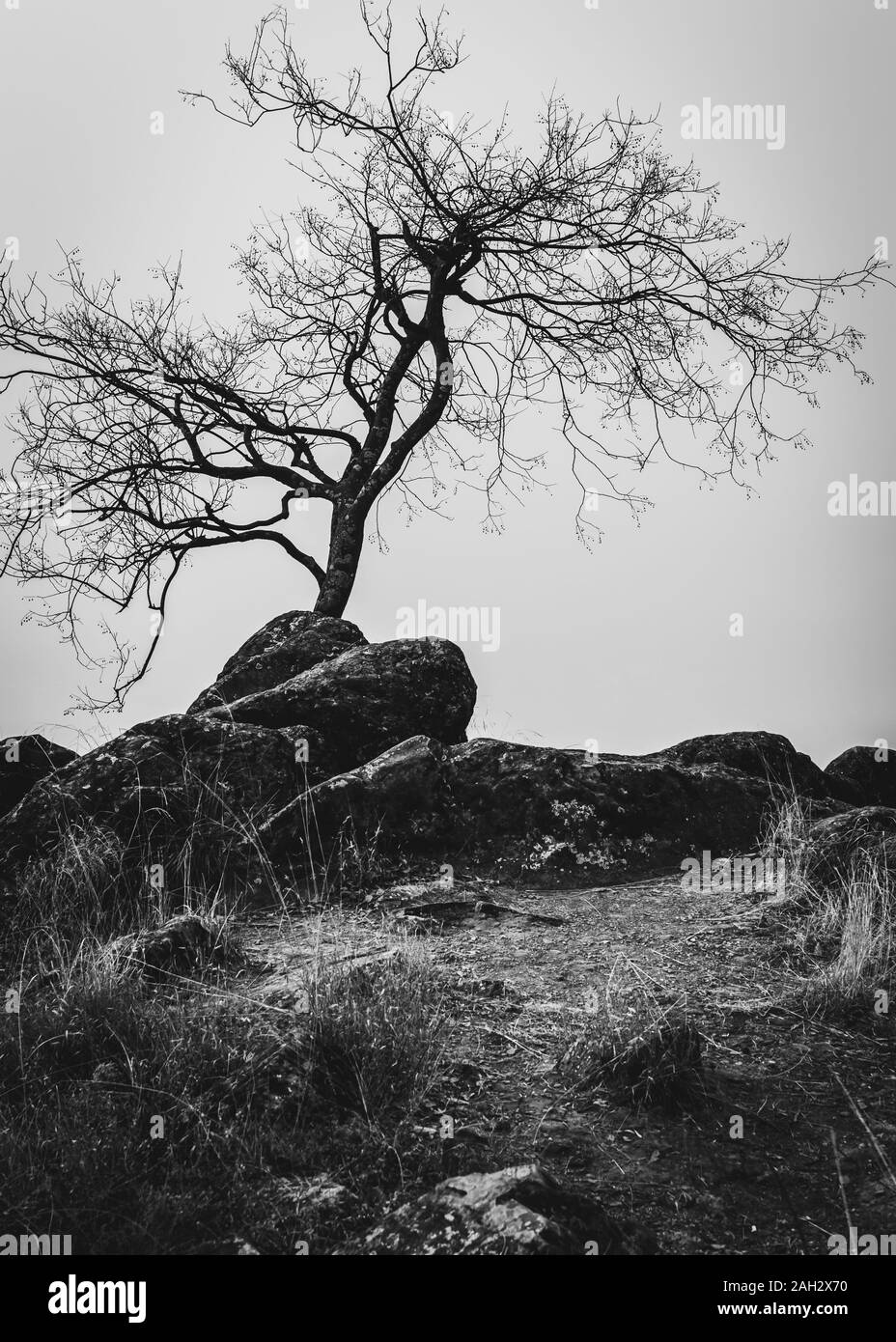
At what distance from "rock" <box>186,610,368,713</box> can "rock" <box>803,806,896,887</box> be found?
470cm

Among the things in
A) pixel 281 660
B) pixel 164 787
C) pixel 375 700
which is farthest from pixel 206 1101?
pixel 281 660

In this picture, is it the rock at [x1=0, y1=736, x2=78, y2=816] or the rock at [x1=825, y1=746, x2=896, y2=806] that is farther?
the rock at [x1=825, y1=746, x2=896, y2=806]

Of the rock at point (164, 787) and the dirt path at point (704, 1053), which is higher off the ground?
the rock at point (164, 787)

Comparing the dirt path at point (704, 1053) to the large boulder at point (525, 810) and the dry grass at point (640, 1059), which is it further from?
the large boulder at point (525, 810)

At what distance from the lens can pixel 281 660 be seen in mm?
9695

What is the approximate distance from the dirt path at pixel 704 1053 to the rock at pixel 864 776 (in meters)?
3.69

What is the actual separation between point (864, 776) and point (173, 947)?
24.7 feet

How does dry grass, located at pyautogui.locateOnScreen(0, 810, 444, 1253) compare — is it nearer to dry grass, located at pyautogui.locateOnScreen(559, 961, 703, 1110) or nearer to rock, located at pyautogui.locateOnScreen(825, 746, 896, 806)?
dry grass, located at pyautogui.locateOnScreen(559, 961, 703, 1110)

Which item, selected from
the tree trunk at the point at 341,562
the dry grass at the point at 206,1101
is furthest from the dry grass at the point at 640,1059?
the tree trunk at the point at 341,562

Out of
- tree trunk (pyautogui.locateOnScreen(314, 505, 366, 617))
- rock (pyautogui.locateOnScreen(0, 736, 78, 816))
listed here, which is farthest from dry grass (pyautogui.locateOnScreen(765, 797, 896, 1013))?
tree trunk (pyautogui.locateOnScreen(314, 505, 366, 617))

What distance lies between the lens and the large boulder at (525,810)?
7121 millimetres

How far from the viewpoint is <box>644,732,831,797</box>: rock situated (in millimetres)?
8852

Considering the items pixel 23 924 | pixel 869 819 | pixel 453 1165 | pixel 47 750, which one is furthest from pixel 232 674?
pixel 453 1165

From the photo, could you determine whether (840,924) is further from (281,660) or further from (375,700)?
(281,660)
